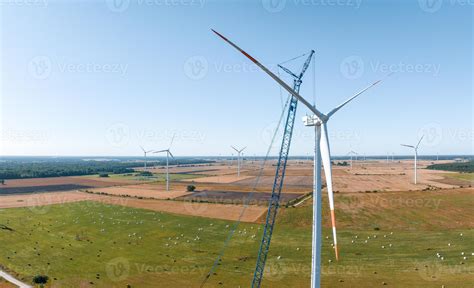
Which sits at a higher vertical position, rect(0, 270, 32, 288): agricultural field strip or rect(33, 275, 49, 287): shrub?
rect(33, 275, 49, 287): shrub

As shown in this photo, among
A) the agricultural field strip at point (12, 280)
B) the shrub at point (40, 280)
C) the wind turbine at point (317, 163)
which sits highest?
the wind turbine at point (317, 163)

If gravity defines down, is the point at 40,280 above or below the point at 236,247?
above

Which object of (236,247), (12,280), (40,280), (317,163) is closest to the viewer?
(317,163)

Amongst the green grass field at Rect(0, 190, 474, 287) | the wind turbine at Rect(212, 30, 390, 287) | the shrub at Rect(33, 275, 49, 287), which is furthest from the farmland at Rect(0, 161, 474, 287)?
the wind turbine at Rect(212, 30, 390, 287)

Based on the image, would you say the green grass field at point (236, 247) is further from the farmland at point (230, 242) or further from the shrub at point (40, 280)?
the shrub at point (40, 280)

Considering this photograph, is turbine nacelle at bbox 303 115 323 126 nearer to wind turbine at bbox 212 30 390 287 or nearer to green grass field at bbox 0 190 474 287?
wind turbine at bbox 212 30 390 287

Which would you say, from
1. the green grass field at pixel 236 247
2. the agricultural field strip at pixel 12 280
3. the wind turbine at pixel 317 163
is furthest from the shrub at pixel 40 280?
the wind turbine at pixel 317 163

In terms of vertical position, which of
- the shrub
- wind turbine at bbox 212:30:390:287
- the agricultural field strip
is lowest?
the agricultural field strip

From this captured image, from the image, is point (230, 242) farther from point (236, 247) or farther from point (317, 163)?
point (317, 163)

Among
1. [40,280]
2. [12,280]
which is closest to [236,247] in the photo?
[40,280]

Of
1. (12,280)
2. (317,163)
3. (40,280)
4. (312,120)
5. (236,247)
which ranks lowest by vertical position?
(12,280)
